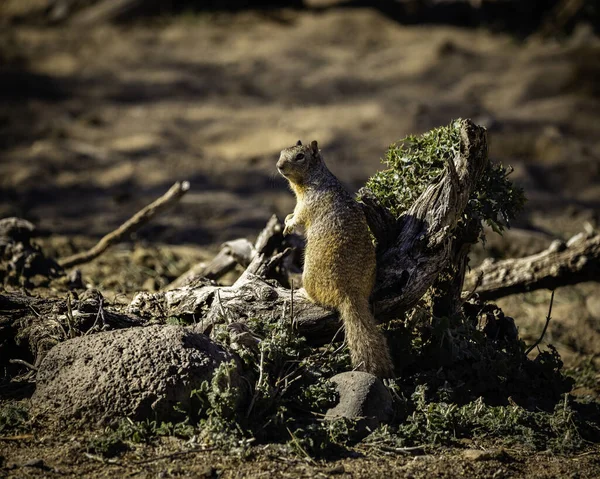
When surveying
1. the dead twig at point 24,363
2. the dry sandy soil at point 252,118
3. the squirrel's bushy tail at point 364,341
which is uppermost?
the dry sandy soil at point 252,118

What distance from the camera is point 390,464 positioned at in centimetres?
386

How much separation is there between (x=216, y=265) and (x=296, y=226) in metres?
1.51

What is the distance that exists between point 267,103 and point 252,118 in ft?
2.62

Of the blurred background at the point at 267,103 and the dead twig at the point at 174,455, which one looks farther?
the blurred background at the point at 267,103

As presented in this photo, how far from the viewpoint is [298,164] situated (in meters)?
5.13

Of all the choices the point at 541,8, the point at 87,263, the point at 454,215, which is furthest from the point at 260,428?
the point at 541,8

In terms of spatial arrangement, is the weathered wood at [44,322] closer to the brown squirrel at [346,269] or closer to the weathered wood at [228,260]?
the brown squirrel at [346,269]

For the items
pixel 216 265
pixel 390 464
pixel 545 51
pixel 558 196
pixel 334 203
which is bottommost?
pixel 390 464

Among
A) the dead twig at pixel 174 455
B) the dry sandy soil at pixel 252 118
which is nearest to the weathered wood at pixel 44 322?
the dead twig at pixel 174 455

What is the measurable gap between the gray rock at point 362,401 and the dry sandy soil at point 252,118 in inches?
127

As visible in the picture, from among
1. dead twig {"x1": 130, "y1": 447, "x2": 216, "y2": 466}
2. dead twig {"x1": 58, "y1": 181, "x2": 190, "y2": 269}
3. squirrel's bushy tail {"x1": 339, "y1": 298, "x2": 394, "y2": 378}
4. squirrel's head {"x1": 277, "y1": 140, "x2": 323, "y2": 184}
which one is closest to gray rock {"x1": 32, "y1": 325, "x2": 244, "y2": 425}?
dead twig {"x1": 130, "y1": 447, "x2": 216, "y2": 466}

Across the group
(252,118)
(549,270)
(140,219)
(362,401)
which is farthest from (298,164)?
(252,118)

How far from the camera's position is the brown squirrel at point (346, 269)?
444 centimetres

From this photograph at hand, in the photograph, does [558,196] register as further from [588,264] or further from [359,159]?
[588,264]
